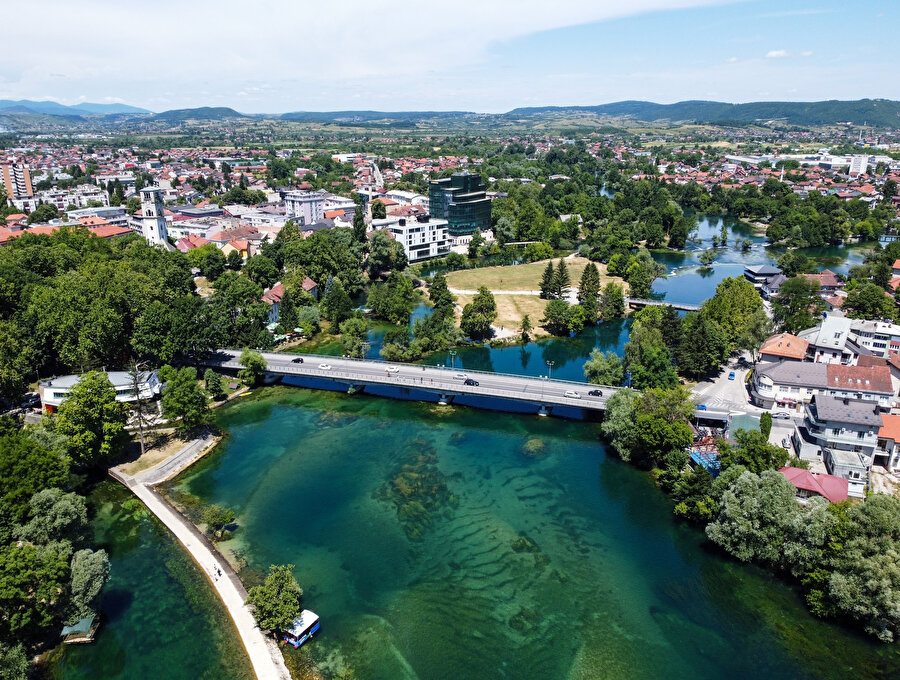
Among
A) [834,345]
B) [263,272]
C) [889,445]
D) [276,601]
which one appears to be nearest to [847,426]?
[889,445]

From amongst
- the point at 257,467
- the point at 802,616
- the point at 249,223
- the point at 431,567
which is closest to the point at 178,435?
the point at 257,467

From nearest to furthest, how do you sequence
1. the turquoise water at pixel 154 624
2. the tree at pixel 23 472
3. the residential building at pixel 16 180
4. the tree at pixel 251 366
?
the turquoise water at pixel 154 624
the tree at pixel 23 472
the tree at pixel 251 366
the residential building at pixel 16 180

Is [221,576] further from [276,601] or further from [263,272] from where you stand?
[263,272]

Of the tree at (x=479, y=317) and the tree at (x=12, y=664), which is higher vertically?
the tree at (x=479, y=317)

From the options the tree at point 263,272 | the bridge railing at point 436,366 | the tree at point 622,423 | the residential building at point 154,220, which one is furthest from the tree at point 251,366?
the residential building at point 154,220

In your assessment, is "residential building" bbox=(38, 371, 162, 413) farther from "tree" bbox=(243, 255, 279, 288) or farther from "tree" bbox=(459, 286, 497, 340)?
"tree" bbox=(459, 286, 497, 340)

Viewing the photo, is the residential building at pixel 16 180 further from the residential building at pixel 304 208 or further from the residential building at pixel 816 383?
the residential building at pixel 816 383

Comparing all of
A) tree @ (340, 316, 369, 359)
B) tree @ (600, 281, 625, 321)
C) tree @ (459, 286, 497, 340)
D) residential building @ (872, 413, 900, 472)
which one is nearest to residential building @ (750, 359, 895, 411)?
residential building @ (872, 413, 900, 472)
